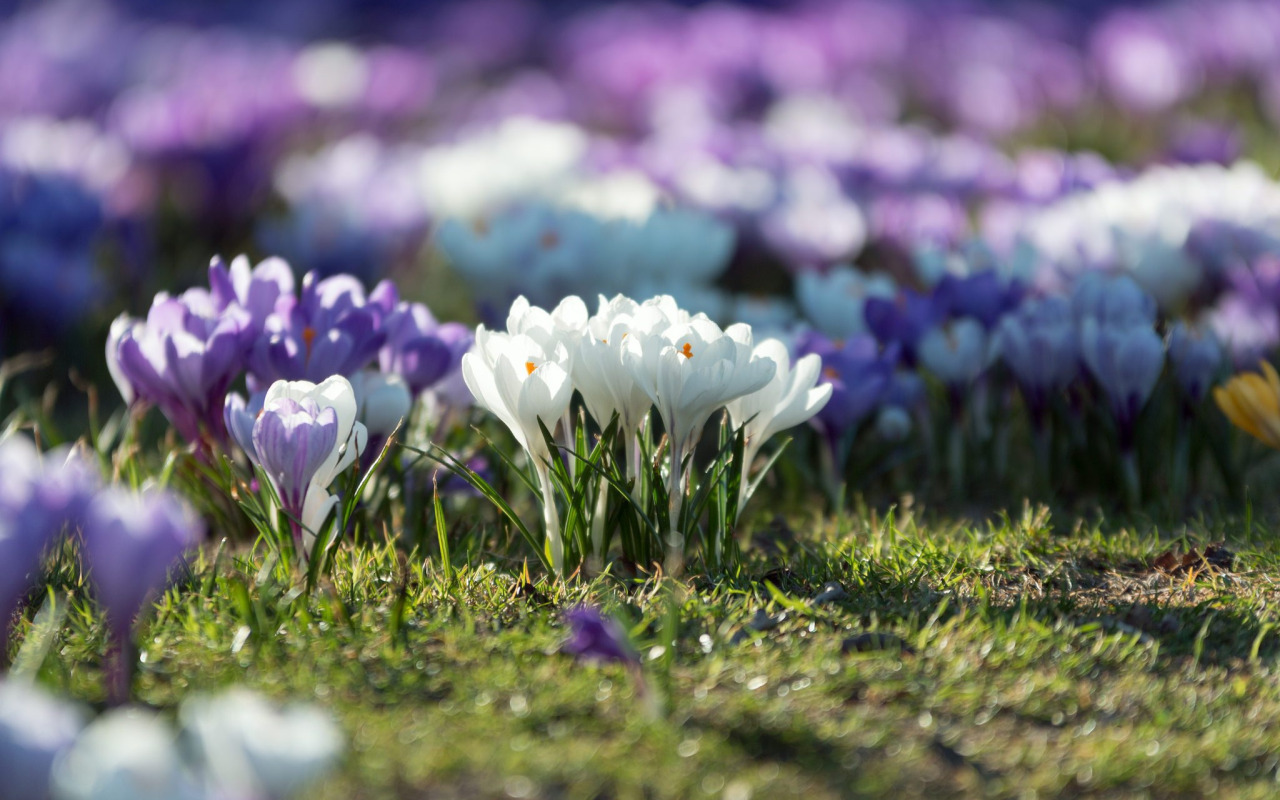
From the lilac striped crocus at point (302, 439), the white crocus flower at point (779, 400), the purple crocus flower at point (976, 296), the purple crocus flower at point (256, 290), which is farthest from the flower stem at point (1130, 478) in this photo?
the purple crocus flower at point (256, 290)

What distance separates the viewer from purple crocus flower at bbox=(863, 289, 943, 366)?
289 centimetres

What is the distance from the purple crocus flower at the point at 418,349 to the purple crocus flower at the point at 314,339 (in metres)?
0.05

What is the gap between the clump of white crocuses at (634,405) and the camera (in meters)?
1.99

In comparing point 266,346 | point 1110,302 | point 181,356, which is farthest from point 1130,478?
point 181,356

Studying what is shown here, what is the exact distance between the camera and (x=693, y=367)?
1.97 m

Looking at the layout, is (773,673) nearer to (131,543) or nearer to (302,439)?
(302,439)

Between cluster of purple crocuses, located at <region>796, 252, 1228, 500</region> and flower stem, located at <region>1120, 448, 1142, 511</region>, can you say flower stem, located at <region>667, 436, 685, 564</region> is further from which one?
flower stem, located at <region>1120, 448, 1142, 511</region>

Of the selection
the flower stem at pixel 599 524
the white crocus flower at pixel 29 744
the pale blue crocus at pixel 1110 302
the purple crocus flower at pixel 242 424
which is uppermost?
the pale blue crocus at pixel 1110 302

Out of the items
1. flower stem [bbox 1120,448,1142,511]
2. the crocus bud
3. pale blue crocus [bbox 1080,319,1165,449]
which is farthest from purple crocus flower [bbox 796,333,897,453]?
the crocus bud

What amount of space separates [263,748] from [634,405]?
3.15 ft

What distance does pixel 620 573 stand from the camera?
2.26m

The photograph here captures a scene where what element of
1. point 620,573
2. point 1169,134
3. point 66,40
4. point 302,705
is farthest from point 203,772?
point 66,40

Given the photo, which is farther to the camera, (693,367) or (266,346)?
(266,346)

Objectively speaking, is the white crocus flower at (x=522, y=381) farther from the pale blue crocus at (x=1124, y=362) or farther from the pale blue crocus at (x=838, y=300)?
the pale blue crocus at (x=838, y=300)
